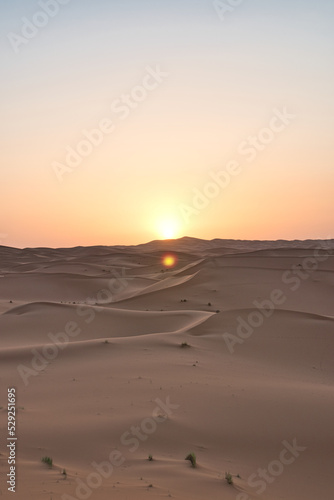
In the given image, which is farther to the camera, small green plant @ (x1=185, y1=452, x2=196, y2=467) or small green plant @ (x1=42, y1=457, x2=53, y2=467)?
small green plant @ (x1=185, y1=452, x2=196, y2=467)

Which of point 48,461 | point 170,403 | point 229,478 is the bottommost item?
point 229,478

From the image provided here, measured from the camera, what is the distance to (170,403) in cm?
789

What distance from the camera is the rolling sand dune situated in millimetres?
5516

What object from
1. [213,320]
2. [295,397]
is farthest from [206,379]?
[213,320]

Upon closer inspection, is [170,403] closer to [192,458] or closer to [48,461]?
[192,458]

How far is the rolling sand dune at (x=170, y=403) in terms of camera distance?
217 inches

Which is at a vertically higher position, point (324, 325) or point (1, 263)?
point (1, 263)

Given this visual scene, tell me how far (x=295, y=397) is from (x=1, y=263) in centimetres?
4387

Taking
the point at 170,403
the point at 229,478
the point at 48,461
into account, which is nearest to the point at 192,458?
the point at 229,478

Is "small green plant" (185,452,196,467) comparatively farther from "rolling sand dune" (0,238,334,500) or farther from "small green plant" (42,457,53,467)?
"small green plant" (42,457,53,467)

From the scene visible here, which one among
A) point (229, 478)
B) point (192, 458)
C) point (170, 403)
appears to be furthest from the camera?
point (170, 403)

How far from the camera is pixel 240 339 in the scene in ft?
42.5

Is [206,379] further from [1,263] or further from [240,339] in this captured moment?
[1,263]

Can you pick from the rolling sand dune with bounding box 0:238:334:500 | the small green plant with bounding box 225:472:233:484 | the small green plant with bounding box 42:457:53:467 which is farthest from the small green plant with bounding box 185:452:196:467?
the small green plant with bounding box 42:457:53:467
